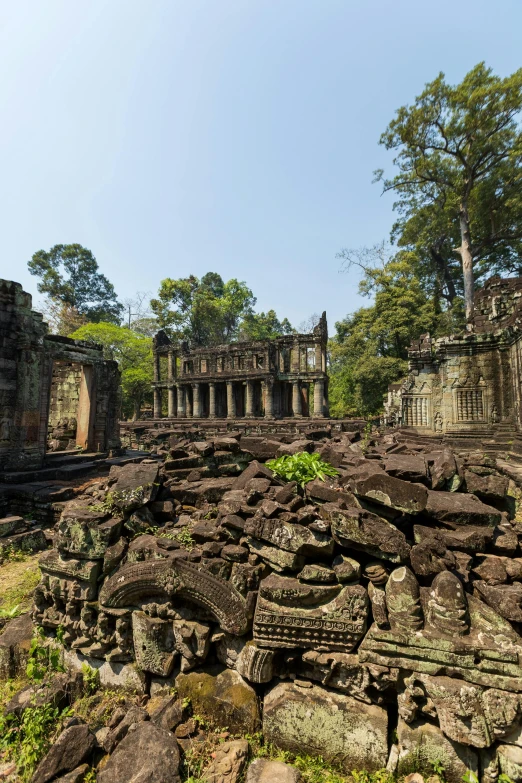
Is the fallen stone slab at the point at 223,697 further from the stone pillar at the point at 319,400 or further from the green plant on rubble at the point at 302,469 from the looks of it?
the stone pillar at the point at 319,400

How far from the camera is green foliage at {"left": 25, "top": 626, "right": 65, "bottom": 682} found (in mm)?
2797

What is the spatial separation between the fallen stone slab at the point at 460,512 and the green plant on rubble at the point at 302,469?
3.69ft

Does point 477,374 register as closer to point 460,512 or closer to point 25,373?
point 460,512

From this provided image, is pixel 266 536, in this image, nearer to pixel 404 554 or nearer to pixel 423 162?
pixel 404 554

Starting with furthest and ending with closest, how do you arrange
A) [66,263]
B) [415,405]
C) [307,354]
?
[66,263], [307,354], [415,405]

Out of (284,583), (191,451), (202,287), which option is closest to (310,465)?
(284,583)

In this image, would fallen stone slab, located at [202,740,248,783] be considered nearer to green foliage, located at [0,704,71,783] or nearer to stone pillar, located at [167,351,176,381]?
green foliage, located at [0,704,71,783]

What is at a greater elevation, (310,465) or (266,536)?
(310,465)

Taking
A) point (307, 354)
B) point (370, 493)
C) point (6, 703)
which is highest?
point (307, 354)

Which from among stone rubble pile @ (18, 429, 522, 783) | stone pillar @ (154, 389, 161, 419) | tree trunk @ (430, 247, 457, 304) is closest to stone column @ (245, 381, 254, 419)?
stone pillar @ (154, 389, 161, 419)

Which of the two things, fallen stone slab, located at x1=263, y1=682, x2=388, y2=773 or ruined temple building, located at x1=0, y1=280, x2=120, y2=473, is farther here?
ruined temple building, located at x1=0, y1=280, x2=120, y2=473

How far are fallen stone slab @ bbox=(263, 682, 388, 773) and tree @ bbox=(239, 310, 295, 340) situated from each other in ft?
142

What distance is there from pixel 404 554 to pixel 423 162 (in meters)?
30.4

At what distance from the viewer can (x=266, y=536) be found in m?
2.89
